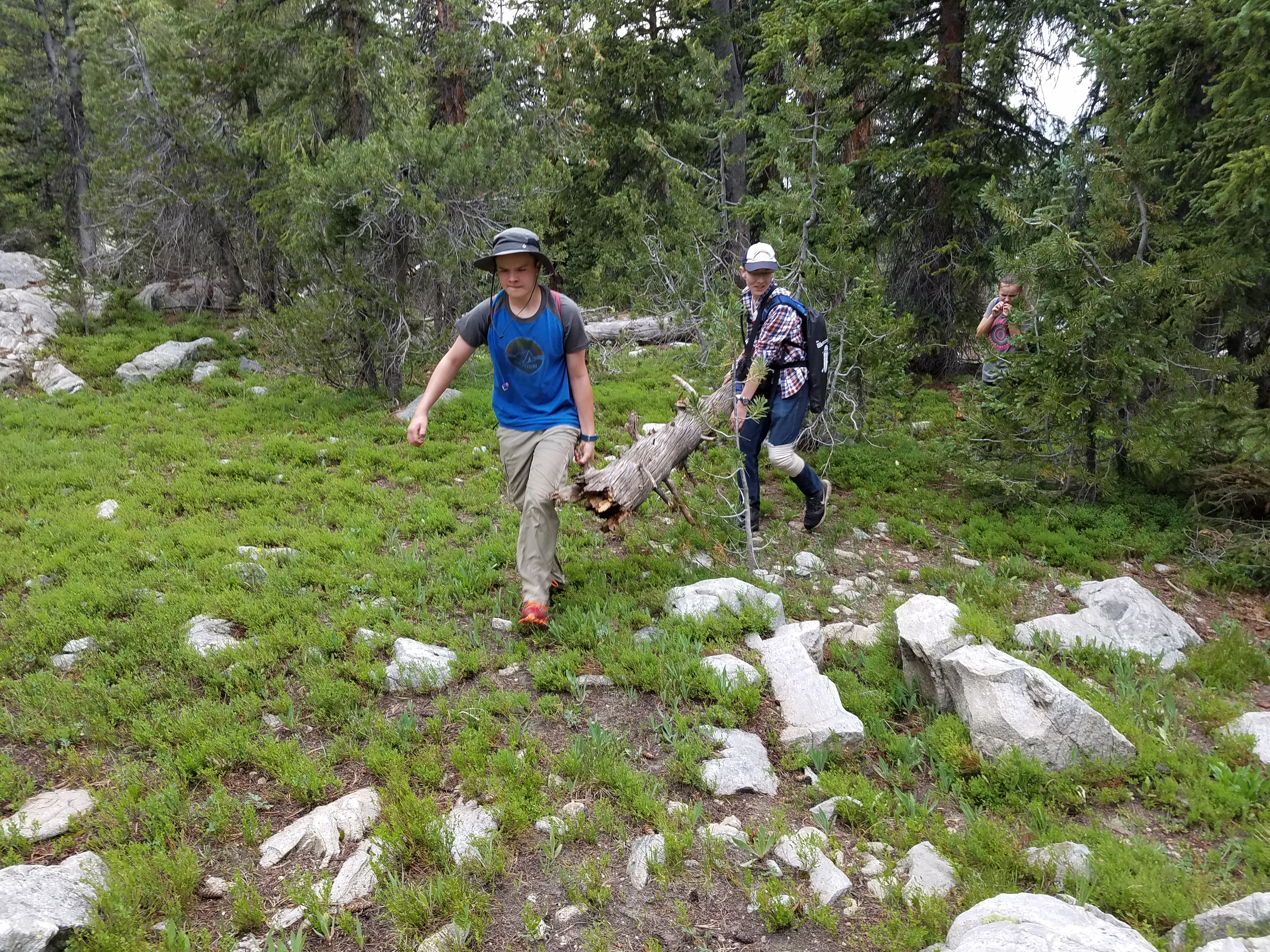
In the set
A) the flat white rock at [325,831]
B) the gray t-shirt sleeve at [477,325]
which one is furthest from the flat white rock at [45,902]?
the gray t-shirt sleeve at [477,325]

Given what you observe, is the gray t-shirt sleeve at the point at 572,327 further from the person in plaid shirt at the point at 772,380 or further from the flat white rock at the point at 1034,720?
the flat white rock at the point at 1034,720

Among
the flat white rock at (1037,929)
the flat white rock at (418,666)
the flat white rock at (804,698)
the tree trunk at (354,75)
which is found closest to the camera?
the flat white rock at (1037,929)

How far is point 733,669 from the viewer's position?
14.8ft

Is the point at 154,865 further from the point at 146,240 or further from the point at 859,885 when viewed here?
the point at 146,240

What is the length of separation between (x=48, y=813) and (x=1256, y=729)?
6327 mm

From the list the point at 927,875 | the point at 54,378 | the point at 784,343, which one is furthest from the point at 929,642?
the point at 54,378

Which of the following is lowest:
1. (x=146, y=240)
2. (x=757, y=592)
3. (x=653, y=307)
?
(x=757, y=592)

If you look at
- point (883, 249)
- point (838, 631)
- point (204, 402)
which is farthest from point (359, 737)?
point (883, 249)

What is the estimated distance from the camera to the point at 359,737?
4168 mm

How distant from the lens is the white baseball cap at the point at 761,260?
6047 millimetres

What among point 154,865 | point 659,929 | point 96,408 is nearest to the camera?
point 659,929

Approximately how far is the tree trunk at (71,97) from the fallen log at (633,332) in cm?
1414

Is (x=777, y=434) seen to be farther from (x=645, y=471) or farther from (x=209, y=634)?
(x=209, y=634)

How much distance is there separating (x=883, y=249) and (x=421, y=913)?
13.6 m
